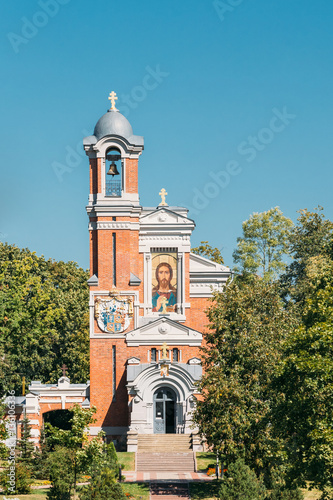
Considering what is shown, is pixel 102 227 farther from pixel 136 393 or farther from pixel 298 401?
pixel 298 401

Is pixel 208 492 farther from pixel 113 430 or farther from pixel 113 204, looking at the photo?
pixel 113 204

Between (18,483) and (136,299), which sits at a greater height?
(136,299)

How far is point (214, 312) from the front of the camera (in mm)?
35125

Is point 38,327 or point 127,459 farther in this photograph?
point 38,327

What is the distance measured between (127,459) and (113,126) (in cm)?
1898

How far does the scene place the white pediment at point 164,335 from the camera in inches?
1804

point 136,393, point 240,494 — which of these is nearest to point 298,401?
point 240,494

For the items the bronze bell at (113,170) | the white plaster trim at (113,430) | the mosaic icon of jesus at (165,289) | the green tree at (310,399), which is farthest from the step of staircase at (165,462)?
the bronze bell at (113,170)

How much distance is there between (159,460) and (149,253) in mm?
13274

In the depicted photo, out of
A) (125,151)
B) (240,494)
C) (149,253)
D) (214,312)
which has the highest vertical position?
(125,151)

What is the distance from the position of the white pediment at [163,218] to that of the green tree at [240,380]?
13997 millimetres

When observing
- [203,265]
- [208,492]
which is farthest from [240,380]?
[203,265]

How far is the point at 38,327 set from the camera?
56156mm

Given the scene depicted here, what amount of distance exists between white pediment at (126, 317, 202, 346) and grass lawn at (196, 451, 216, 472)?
6474 millimetres
